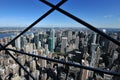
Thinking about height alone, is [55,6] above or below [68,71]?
above

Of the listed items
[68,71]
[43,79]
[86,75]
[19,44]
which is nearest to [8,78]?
[43,79]

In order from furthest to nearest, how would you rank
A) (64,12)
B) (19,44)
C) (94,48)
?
(19,44)
(94,48)
(64,12)

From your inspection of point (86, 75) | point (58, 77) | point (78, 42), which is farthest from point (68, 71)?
point (78, 42)

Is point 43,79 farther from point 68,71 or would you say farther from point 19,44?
point 19,44

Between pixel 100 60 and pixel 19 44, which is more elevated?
pixel 19 44

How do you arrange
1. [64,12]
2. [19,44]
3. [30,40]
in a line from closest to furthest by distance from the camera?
[64,12] → [19,44] → [30,40]

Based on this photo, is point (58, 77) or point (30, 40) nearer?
point (58, 77)

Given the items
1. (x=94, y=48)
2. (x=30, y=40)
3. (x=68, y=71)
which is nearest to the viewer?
(x=68, y=71)

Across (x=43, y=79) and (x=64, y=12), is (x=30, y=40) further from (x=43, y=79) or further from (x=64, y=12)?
(x=64, y=12)

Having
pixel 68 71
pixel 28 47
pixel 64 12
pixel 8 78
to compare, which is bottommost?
pixel 8 78
